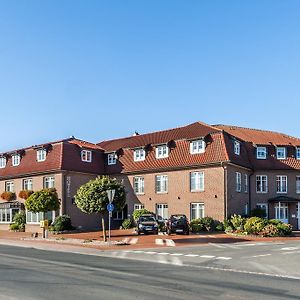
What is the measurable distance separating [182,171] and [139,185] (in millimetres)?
5448

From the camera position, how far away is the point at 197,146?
41312 mm

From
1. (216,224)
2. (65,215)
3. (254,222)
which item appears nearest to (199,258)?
(254,222)

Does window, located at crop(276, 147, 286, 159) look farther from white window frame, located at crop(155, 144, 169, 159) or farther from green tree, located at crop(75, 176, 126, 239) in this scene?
green tree, located at crop(75, 176, 126, 239)

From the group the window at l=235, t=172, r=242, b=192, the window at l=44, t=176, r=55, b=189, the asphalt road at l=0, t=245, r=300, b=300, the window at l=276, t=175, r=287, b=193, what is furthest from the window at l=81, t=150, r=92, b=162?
the asphalt road at l=0, t=245, r=300, b=300

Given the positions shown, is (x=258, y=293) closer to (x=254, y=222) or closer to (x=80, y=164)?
(x=254, y=222)

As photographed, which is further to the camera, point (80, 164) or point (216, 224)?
point (80, 164)

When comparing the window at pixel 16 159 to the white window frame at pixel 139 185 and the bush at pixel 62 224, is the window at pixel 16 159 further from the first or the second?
the white window frame at pixel 139 185

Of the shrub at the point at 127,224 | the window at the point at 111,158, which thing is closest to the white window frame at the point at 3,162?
the window at the point at 111,158

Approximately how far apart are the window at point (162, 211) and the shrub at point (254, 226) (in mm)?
9253

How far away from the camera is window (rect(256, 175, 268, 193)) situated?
43.8m

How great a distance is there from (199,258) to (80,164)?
2596 cm

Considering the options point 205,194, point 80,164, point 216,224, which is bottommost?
point 216,224

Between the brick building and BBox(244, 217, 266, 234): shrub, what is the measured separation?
3200mm

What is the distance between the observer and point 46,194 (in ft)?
120
